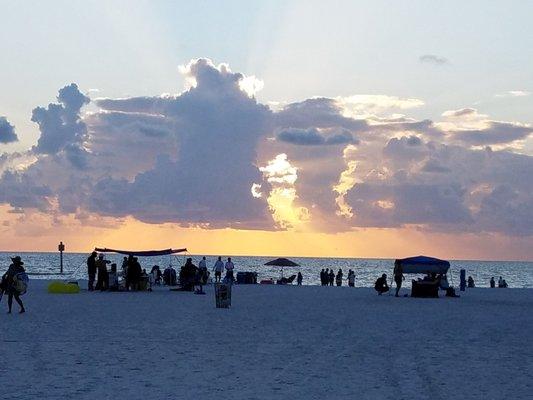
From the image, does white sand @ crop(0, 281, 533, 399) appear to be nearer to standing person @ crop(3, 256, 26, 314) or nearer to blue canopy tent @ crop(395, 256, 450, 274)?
standing person @ crop(3, 256, 26, 314)

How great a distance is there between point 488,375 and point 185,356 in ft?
16.1

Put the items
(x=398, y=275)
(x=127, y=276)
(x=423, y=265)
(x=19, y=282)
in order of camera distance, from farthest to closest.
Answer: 1. (x=127, y=276)
2. (x=423, y=265)
3. (x=398, y=275)
4. (x=19, y=282)

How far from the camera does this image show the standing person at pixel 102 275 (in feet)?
131

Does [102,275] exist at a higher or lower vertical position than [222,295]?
higher

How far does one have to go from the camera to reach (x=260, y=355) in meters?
14.8

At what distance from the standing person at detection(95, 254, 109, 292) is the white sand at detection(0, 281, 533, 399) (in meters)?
13.7

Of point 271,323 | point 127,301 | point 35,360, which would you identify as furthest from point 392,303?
point 35,360

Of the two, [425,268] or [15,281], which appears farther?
[425,268]

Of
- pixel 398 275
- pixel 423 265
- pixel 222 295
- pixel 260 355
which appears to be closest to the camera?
pixel 260 355

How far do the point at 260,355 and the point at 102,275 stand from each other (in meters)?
26.8

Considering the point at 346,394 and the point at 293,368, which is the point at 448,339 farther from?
the point at 346,394

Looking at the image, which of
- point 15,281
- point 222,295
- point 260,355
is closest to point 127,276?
point 222,295

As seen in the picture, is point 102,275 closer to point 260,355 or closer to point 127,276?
point 127,276

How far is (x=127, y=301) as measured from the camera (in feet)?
104
